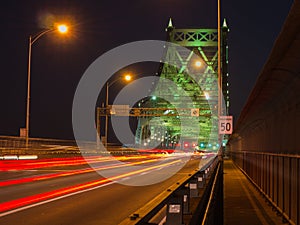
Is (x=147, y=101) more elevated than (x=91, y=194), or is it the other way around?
(x=147, y=101)

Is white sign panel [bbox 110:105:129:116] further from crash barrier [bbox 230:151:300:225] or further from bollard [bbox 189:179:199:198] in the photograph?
bollard [bbox 189:179:199:198]

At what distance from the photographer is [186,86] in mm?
154000

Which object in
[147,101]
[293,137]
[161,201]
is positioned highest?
[147,101]

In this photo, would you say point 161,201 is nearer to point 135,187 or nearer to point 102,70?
point 135,187

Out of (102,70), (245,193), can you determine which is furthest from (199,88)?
(245,193)

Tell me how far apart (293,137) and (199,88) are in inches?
5605

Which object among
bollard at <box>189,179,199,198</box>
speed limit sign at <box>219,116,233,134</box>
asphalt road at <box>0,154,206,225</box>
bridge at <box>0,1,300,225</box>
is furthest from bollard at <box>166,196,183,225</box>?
speed limit sign at <box>219,116,233,134</box>

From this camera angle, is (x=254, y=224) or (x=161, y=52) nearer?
(x=254, y=224)

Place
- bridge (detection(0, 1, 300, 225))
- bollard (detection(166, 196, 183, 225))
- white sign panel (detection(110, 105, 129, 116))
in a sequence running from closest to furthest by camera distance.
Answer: bollard (detection(166, 196, 183, 225)) → bridge (detection(0, 1, 300, 225)) → white sign panel (detection(110, 105, 129, 116))

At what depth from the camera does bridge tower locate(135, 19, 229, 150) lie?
142m

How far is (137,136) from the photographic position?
13325 cm

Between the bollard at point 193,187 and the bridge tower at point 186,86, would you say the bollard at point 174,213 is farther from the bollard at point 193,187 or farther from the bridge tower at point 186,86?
the bridge tower at point 186,86

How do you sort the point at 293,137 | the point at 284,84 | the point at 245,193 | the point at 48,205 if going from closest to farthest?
the point at 293,137 < the point at 284,84 < the point at 48,205 < the point at 245,193

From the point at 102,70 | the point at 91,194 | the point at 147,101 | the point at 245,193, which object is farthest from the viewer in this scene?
the point at 147,101
